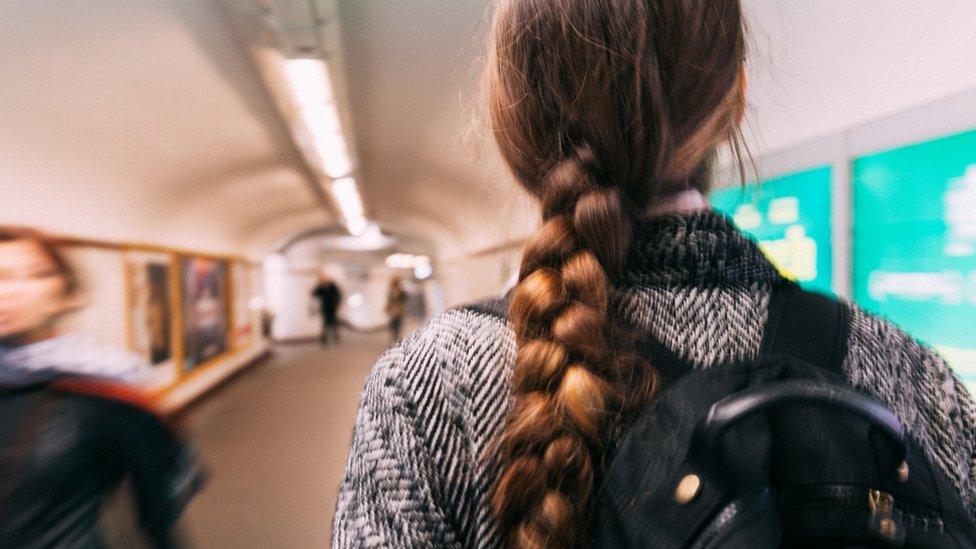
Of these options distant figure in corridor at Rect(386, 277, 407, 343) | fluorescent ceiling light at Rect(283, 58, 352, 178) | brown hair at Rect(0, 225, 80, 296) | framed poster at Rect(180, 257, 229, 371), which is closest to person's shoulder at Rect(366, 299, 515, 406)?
brown hair at Rect(0, 225, 80, 296)

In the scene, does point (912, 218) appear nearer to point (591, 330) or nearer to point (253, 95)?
point (591, 330)

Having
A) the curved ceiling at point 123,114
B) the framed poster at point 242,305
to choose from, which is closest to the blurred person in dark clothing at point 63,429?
the curved ceiling at point 123,114

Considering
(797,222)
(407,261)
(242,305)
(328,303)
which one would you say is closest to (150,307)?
(242,305)

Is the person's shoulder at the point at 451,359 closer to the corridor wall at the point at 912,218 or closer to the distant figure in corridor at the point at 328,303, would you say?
the corridor wall at the point at 912,218

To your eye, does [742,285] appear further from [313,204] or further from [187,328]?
[313,204]

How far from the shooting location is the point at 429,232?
13336mm

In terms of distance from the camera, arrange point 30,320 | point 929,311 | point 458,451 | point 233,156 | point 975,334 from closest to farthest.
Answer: point 458,451 < point 975,334 < point 929,311 < point 30,320 < point 233,156

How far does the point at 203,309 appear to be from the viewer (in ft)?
26.9

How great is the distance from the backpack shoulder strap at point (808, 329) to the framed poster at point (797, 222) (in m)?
1.14

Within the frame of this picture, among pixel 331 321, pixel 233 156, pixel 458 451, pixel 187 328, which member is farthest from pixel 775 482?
pixel 331 321

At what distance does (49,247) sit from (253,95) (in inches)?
124

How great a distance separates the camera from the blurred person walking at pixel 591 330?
531 millimetres

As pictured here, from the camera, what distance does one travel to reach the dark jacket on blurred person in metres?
1.47

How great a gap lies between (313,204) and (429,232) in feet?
A: 11.1
